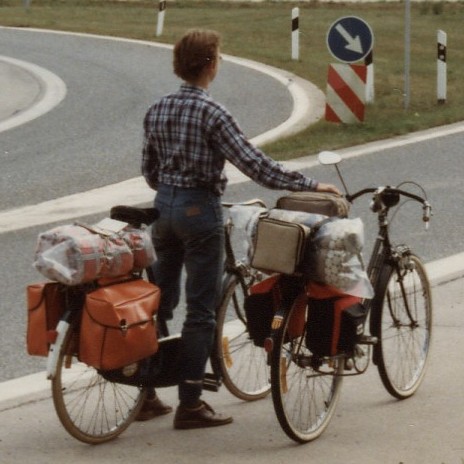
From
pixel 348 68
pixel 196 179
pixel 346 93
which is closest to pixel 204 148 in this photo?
pixel 196 179

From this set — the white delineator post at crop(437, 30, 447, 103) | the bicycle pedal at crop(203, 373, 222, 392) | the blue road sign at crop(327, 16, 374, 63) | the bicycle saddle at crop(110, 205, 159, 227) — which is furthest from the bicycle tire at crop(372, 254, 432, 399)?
the white delineator post at crop(437, 30, 447, 103)

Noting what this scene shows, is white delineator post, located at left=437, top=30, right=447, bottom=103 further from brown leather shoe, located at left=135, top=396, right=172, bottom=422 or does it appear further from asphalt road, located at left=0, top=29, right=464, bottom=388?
brown leather shoe, located at left=135, top=396, right=172, bottom=422

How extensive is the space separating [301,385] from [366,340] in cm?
36

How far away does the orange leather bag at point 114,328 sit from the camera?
6.04 meters

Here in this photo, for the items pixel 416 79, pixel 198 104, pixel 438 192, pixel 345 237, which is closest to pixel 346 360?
pixel 345 237

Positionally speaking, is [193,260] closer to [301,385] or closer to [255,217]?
[255,217]

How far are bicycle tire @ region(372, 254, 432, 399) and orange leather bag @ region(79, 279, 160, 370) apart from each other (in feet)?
3.90

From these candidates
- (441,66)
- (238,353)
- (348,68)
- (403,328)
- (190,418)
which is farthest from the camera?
(441,66)

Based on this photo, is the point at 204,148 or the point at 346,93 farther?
the point at 346,93

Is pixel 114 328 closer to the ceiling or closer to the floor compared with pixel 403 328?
closer to the ceiling

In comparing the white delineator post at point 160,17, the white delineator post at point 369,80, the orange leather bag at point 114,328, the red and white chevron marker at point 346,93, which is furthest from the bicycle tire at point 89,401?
the white delineator post at point 160,17

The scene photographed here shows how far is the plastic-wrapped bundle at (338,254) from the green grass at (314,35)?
31.7ft

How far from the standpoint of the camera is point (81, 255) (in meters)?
5.97

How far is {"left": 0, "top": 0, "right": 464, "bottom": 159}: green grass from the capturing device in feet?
59.2
